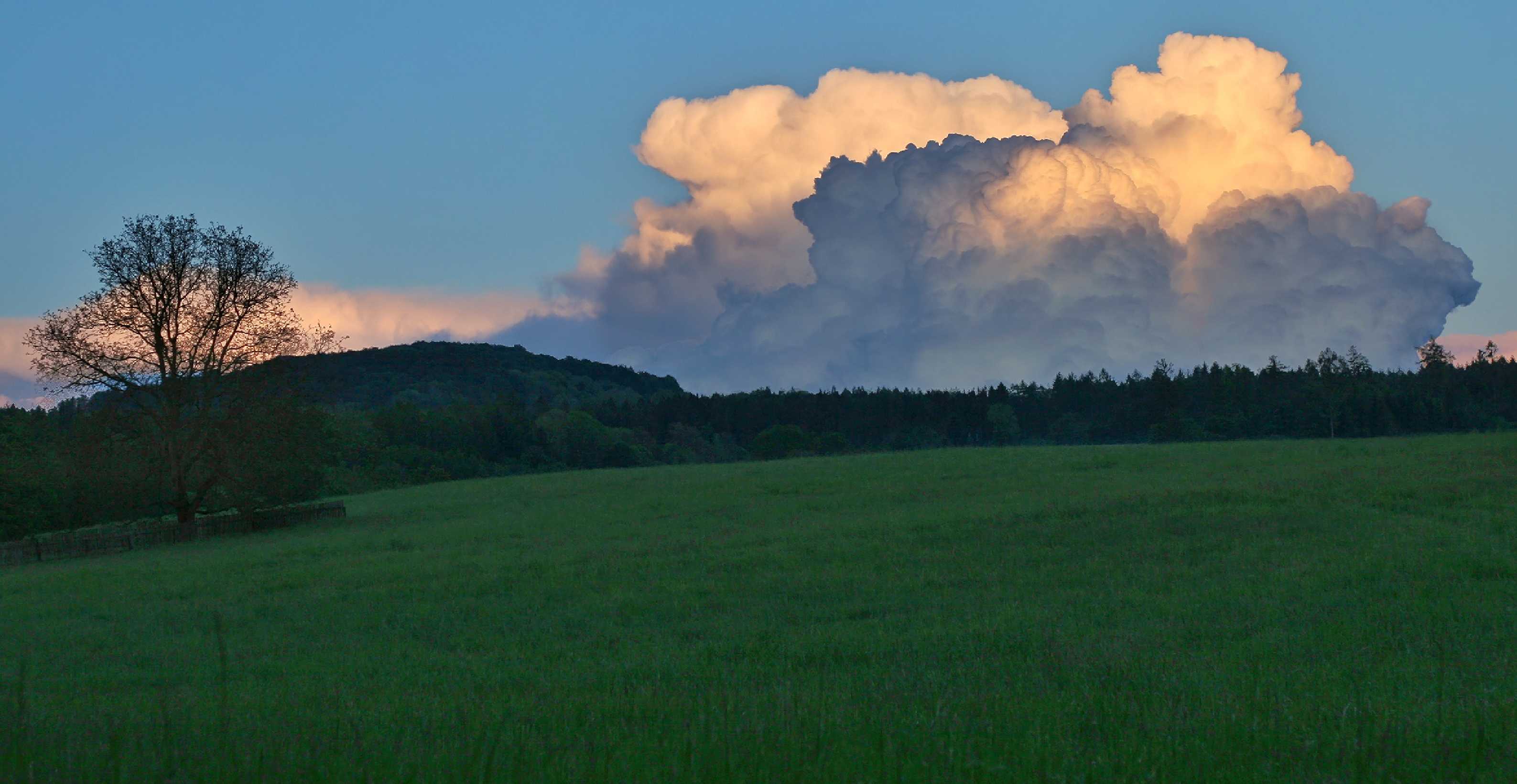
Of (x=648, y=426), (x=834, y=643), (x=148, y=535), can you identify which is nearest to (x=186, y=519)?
(x=148, y=535)

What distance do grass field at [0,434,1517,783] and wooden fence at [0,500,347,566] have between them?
10.6 feet

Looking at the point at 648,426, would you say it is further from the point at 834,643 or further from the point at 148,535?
the point at 834,643

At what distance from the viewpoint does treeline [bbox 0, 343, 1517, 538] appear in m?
41.9

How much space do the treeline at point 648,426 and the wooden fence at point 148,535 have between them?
1.16 metres

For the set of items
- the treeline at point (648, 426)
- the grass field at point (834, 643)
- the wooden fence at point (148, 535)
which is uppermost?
the treeline at point (648, 426)

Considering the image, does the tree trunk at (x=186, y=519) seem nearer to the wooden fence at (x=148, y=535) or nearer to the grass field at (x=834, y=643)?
the wooden fence at (x=148, y=535)

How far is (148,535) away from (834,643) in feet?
118

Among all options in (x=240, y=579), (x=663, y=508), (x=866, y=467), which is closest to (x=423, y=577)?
(x=240, y=579)

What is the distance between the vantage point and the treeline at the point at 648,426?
4188 cm

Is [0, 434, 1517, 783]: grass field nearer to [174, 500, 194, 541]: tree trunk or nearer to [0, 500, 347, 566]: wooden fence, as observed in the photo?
[0, 500, 347, 566]: wooden fence

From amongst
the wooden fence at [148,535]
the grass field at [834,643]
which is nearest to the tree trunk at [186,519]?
the wooden fence at [148,535]

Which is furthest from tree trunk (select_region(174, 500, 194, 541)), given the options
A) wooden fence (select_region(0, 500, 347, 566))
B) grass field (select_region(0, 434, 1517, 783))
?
grass field (select_region(0, 434, 1517, 783))

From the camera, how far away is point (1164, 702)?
838 centimetres

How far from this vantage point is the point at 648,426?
14062 centimetres
